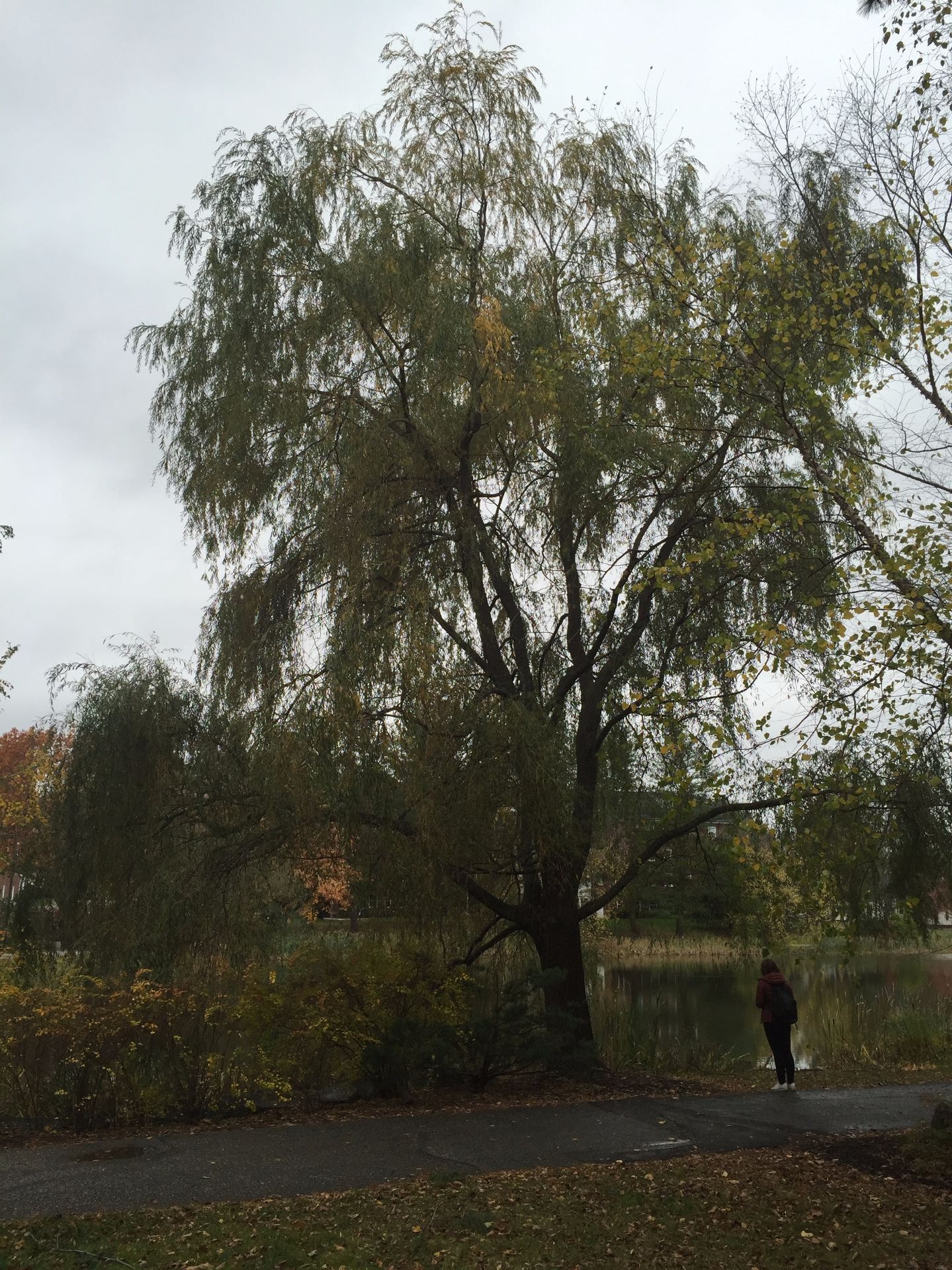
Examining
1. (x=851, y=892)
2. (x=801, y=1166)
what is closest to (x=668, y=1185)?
(x=801, y=1166)

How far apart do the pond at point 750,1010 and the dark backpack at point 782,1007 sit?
1763 mm

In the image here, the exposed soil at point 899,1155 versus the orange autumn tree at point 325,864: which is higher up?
the orange autumn tree at point 325,864

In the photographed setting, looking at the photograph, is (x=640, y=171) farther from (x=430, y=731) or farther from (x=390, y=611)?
(x=430, y=731)

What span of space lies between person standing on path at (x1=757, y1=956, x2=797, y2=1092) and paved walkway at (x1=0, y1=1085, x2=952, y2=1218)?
0.89 m

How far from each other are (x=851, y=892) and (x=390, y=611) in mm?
4409

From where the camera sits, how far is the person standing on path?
1035 centimetres

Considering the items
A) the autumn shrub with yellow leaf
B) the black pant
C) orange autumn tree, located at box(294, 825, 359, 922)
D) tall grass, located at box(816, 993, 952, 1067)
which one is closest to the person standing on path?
the black pant

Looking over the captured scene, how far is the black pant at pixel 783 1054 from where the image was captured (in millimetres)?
10320

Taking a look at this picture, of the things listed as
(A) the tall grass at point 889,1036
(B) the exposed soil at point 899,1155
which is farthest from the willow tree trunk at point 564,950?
(A) the tall grass at point 889,1036

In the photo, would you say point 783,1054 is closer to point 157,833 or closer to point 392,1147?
point 392,1147

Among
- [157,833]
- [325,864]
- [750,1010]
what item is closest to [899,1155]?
[325,864]

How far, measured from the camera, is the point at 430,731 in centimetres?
901

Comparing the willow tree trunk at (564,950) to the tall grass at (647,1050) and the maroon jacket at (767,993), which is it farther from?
the maroon jacket at (767,993)

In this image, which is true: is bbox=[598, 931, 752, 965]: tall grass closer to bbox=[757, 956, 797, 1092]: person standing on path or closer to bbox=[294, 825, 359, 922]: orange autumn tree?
bbox=[757, 956, 797, 1092]: person standing on path
